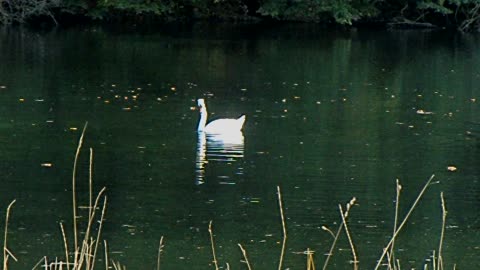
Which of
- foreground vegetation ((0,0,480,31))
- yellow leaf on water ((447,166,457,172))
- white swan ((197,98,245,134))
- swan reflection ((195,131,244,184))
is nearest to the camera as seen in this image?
swan reflection ((195,131,244,184))

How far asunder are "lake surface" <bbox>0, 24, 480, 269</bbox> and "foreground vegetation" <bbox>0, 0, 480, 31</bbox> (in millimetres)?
7104

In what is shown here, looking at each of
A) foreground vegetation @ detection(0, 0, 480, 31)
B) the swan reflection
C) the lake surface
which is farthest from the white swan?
foreground vegetation @ detection(0, 0, 480, 31)

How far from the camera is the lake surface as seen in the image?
11438 mm

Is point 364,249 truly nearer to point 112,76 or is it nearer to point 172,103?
point 172,103

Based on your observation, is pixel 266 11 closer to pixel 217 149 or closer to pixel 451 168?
pixel 217 149

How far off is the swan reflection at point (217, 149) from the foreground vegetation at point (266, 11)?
68.9 feet

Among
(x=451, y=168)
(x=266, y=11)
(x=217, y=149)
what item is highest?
(x=451, y=168)

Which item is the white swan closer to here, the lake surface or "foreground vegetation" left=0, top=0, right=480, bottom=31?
the lake surface

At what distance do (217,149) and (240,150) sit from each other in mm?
404

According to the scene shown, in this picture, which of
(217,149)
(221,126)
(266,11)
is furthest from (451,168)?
(266,11)

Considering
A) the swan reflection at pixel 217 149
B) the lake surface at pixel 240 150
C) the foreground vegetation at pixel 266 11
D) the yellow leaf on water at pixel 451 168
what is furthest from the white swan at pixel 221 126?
the foreground vegetation at pixel 266 11

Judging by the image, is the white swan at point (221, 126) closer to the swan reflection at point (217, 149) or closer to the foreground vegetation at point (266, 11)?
the swan reflection at point (217, 149)

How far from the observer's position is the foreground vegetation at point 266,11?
3950 centimetres

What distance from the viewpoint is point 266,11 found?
41.4 m
